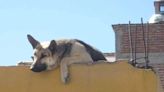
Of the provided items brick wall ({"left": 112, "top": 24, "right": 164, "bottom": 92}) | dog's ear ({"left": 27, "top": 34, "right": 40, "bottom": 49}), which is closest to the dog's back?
dog's ear ({"left": 27, "top": 34, "right": 40, "bottom": 49})

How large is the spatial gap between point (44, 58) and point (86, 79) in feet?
2.48

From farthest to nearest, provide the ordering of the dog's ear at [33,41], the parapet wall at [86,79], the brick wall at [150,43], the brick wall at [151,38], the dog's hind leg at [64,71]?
the brick wall at [151,38]
the brick wall at [150,43]
the dog's ear at [33,41]
the dog's hind leg at [64,71]
the parapet wall at [86,79]

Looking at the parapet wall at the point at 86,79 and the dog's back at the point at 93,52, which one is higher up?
the dog's back at the point at 93,52

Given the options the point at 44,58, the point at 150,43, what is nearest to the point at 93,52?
the point at 44,58

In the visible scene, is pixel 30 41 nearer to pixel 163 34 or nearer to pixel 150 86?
pixel 150 86

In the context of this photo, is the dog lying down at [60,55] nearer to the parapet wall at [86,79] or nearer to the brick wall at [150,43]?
the parapet wall at [86,79]

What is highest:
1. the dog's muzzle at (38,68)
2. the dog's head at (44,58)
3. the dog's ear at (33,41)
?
the dog's ear at (33,41)

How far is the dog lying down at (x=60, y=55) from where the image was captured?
24.9 feet

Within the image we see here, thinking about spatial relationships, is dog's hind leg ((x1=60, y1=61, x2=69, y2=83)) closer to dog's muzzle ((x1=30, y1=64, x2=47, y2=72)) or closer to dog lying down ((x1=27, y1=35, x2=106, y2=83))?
dog lying down ((x1=27, y1=35, x2=106, y2=83))

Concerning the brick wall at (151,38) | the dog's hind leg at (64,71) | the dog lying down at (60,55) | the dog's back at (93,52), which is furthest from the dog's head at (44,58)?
the brick wall at (151,38)

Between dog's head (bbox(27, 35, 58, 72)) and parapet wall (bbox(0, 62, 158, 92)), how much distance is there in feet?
0.38

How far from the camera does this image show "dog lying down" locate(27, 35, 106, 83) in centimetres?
759

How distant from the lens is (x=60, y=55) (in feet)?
25.1

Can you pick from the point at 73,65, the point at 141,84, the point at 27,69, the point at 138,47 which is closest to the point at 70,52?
the point at 73,65
